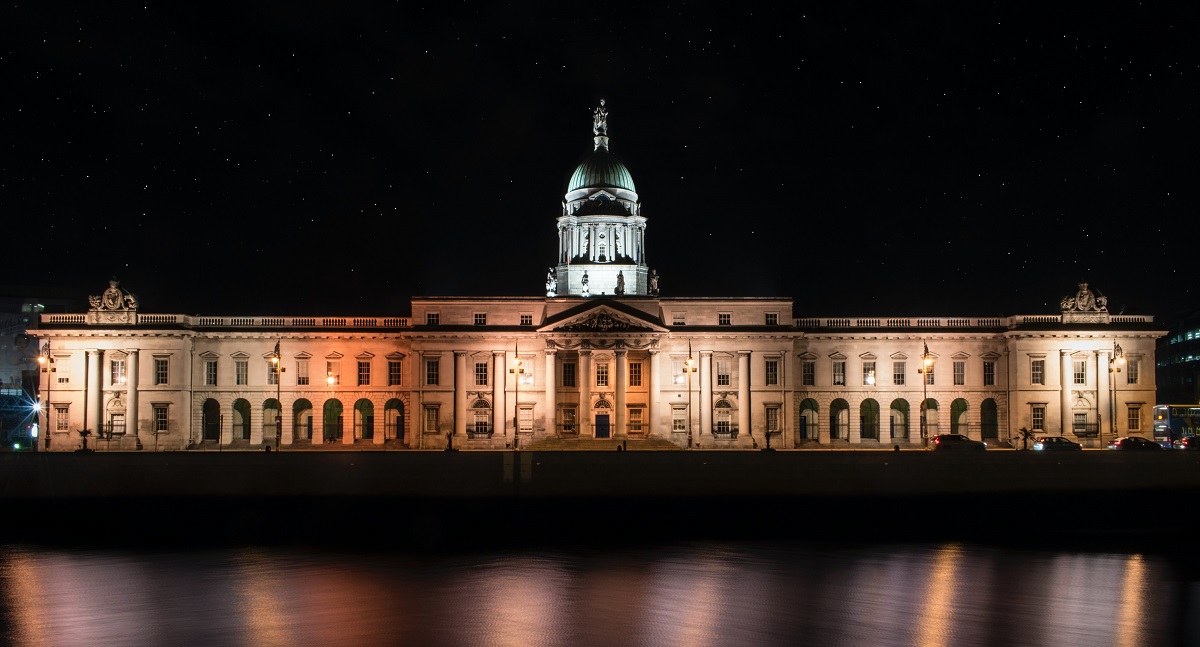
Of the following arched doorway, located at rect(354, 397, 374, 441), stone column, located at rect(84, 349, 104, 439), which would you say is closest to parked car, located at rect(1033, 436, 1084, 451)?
arched doorway, located at rect(354, 397, 374, 441)

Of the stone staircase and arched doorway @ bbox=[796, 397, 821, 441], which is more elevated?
arched doorway @ bbox=[796, 397, 821, 441]

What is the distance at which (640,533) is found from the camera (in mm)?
30984

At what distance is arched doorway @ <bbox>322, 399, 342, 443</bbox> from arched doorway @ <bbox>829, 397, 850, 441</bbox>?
35.4 m

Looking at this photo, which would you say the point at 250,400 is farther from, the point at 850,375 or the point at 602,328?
the point at 850,375

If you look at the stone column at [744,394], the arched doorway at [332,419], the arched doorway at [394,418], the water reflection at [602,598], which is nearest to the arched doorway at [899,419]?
the stone column at [744,394]

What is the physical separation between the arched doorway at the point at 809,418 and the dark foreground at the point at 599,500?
37222mm

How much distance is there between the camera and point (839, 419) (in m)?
85.6

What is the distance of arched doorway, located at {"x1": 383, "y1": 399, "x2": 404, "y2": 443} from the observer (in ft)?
277

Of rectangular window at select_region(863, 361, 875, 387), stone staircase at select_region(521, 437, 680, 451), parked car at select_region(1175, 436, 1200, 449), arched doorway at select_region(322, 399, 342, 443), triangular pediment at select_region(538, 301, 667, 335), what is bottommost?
stone staircase at select_region(521, 437, 680, 451)

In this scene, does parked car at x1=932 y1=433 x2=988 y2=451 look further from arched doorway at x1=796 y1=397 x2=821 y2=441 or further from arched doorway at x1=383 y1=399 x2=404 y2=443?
arched doorway at x1=383 y1=399 x2=404 y2=443

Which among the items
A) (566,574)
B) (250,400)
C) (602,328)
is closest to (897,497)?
(566,574)

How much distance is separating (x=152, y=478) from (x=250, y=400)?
43.9 meters

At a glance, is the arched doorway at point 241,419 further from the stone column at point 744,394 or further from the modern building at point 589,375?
the stone column at point 744,394

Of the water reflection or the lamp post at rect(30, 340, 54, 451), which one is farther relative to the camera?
the lamp post at rect(30, 340, 54, 451)
